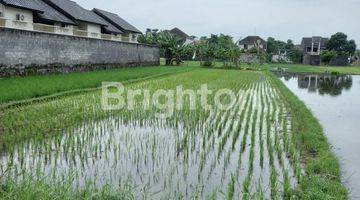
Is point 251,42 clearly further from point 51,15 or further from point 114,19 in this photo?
point 51,15

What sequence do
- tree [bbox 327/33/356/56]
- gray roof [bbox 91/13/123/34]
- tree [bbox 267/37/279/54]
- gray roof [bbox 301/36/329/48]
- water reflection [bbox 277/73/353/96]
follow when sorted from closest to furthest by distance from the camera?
water reflection [bbox 277/73/353/96]
gray roof [bbox 91/13/123/34]
tree [bbox 327/33/356/56]
gray roof [bbox 301/36/329/48]
tree [bbox 267/37/279/54]

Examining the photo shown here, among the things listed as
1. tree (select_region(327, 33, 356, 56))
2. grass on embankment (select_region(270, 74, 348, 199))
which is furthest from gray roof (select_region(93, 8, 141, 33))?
tree (select_region(327, 33, 356, 56))

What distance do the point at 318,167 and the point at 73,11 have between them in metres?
23.9

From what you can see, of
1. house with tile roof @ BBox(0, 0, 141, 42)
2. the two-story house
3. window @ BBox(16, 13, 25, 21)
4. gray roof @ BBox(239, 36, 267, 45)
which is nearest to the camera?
house with tile roof @ BBox(0, 0, 141, 42)

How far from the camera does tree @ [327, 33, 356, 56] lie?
61.0 meters

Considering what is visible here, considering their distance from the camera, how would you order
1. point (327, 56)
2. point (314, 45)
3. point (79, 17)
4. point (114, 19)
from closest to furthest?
point (79, 17) < point (114, 19) < point (327, 56) < point (314, 45)

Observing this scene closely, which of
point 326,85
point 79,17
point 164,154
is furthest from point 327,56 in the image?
point 164,154

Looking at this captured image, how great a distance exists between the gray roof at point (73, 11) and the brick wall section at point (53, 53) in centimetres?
283

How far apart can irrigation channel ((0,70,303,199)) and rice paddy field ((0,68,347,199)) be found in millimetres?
15

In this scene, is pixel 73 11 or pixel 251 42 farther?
pixel 251 42

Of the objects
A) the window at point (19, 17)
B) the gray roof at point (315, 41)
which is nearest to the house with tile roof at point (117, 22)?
the window at point (19, 17)

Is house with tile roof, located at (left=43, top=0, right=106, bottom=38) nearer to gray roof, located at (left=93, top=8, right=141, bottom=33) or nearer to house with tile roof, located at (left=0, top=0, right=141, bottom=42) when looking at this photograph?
house with tile roof, located at (left=0, top=0, right=141, bottom=42)

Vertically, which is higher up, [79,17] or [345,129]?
[79,17]

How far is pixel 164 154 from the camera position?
20.1ft
